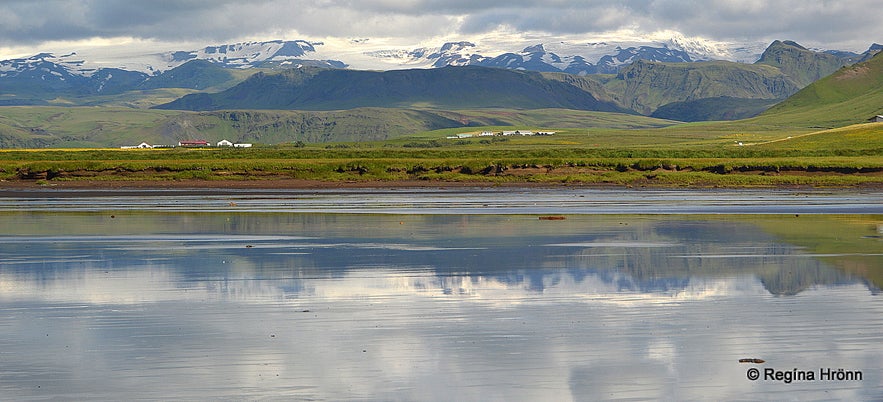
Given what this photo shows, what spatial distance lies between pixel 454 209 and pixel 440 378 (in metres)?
41.6

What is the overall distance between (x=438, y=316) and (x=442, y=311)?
63cm

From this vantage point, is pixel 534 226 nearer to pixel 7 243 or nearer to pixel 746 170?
pixel 7 243

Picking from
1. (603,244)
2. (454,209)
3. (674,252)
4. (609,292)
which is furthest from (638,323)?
(454,209)

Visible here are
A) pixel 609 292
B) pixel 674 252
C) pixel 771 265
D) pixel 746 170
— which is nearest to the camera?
pixel 609 292

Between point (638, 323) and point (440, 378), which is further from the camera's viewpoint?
point (638, 323)

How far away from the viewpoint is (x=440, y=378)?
17203 mm

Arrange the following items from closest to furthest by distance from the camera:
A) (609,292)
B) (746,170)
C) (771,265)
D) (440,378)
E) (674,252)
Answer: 1. (440,378)
2. (609,292)
3. (771,265)
4. (674,252)
5. (746,170)

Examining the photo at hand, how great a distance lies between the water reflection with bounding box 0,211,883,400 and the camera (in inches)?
669

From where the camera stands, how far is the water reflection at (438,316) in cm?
1698

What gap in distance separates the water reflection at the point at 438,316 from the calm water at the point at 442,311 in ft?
0.21

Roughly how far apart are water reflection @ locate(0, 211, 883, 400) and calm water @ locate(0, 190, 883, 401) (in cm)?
6

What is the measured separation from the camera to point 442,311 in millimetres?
23125

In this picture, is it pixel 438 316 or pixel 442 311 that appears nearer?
pixel 438 316

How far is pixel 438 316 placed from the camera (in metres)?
22.5
